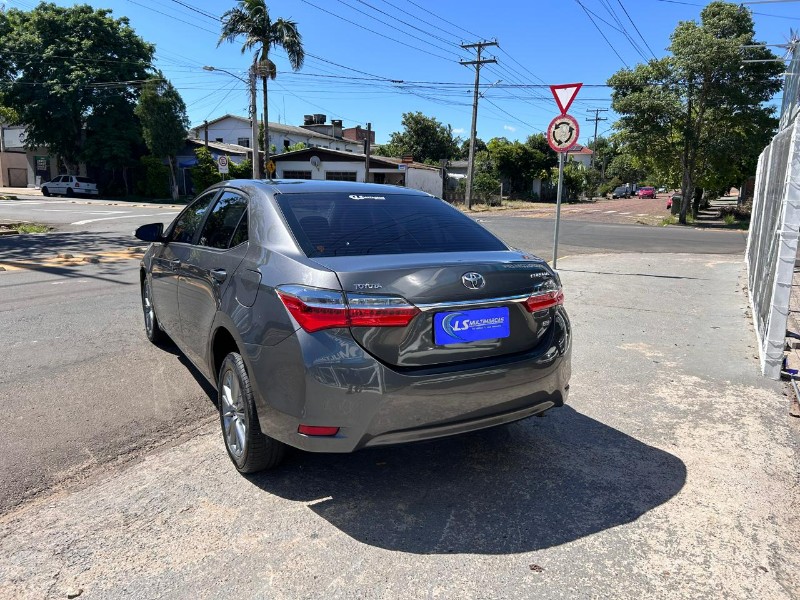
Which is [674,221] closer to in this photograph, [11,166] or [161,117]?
[161,117]

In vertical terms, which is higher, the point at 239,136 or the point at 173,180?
the point at 239,136

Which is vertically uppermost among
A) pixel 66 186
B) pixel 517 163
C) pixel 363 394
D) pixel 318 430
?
pixel 517 163

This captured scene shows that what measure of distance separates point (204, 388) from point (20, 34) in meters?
48.6

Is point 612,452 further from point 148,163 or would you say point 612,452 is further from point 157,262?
point 148,163

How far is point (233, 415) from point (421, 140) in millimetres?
66828

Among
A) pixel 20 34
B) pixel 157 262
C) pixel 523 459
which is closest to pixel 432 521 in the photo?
pixel 523 459

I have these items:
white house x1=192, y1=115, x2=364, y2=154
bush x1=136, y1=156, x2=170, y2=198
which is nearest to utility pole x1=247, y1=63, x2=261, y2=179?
bush x1=136, y1=156, x2=170, y2=198

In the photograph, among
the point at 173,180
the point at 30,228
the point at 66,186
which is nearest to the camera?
the point at 30,228

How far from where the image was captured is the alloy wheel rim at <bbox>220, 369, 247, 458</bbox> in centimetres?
322

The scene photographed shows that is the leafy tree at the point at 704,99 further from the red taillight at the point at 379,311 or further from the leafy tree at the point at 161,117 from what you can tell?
the leafy tree at the point at 161,117

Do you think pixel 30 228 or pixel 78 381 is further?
pixel 30 228

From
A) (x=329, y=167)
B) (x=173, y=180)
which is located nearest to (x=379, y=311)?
(x=329, y=167)

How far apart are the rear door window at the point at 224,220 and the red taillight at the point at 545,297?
1792 millimetres

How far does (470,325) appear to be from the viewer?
9.50 ft
